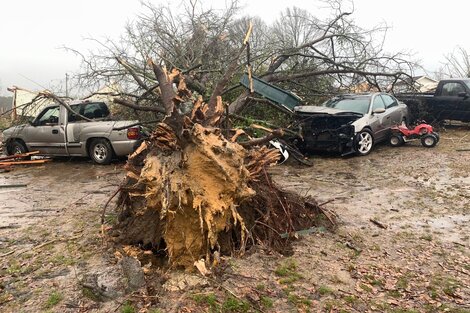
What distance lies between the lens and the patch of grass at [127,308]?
377 cm

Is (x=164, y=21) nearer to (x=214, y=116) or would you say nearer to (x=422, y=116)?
(x=214, y=116)

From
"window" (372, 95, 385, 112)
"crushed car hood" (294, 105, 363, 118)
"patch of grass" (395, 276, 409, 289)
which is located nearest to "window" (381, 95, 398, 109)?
"window" (372, 95, 385, 112)

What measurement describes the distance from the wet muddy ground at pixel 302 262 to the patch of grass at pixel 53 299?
0.05 feet

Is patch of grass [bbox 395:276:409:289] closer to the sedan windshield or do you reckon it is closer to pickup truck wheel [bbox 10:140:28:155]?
the sedan windshield

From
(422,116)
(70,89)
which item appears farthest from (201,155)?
(422,116)

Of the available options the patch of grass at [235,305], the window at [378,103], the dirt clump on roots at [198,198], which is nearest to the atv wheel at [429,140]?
the window at [378,103]

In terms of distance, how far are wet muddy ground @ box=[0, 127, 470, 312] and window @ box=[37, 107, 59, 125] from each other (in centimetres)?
331

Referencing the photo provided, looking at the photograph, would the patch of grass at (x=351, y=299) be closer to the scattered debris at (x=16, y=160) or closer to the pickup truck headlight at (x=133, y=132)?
the pickup truck headlight at (x=133, y=132)

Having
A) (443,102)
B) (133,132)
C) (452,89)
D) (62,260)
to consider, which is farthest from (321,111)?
(62,260)

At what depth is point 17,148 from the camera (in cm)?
1184

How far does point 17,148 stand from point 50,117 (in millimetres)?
1611

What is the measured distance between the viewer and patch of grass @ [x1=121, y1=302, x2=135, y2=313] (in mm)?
3771

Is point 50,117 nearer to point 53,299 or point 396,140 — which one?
point 53,299

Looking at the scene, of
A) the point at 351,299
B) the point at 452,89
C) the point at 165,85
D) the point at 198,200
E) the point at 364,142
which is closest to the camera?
the point at 351,299
